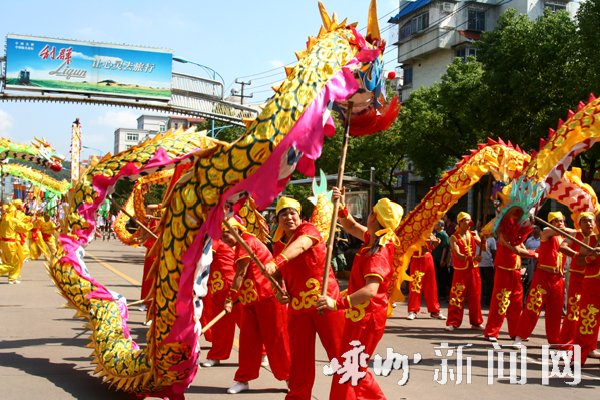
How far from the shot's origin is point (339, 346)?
5.57 m

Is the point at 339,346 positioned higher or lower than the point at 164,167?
lower

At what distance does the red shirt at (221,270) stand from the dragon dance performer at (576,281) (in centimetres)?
393

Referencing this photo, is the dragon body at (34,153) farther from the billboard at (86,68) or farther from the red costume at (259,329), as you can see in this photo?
the red costume at (259,329)

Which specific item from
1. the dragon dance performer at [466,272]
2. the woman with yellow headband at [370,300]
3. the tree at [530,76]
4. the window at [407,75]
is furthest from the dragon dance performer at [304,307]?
the window at [407,75]

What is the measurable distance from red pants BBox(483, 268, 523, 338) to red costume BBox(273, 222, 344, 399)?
14.2 ft

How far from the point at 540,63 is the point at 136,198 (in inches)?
417

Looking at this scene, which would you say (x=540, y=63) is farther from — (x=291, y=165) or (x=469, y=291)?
(x=291, y=165)

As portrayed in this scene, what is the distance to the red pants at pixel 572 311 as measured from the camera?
328 inches

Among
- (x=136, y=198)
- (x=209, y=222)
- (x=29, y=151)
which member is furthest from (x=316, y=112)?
(x=29, y=151)

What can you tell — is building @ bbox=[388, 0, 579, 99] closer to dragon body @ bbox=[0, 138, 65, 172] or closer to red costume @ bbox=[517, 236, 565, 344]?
dragon body @ bbox=[0, 138, 65, 172]

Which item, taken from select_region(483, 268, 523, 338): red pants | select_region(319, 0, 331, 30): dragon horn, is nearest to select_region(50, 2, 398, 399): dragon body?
select_region(319, 0, 331, 30): dragon horn

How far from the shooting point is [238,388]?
638 centimetres

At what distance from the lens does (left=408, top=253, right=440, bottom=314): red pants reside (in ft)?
38.9

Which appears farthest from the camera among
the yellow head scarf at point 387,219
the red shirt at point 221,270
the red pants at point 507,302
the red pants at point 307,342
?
the red pants at point 507,302
